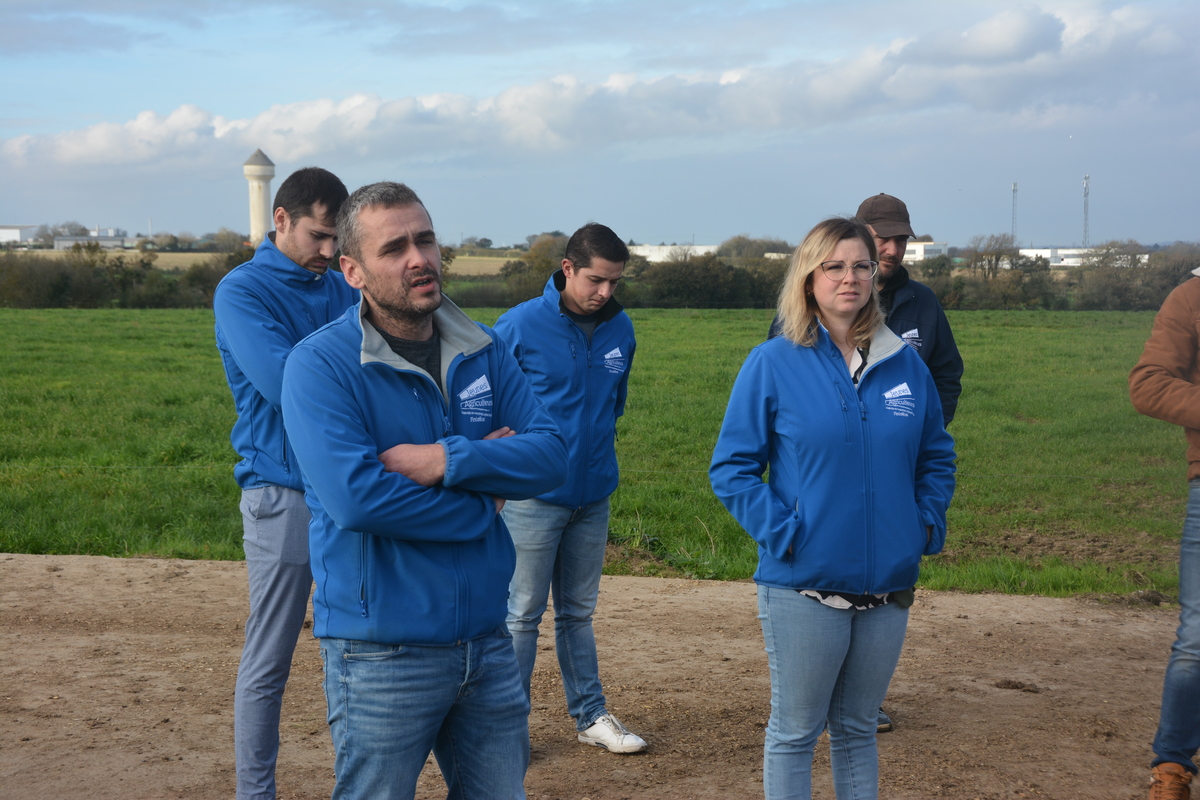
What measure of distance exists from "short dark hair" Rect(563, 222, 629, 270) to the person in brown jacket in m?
2.04

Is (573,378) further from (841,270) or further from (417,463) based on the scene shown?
(417,463)

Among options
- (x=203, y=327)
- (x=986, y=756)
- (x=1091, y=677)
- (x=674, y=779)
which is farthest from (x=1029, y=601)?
(x=203, y=327)

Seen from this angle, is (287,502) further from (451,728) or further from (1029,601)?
(1029,601)

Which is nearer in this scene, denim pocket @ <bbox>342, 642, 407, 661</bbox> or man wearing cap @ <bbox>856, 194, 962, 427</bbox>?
denim pocket @ <bbox>342, 642, 407, 661</bbox>

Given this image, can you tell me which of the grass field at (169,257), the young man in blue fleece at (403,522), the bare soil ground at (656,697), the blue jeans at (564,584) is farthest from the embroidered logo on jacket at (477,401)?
the grass field at (169,257)

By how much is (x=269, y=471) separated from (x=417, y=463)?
1.12m

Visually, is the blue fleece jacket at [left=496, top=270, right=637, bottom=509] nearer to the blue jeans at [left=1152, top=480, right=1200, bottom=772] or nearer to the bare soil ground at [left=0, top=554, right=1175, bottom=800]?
the bare soil ground at [left=0, top=554, right=1175, bottom=800]

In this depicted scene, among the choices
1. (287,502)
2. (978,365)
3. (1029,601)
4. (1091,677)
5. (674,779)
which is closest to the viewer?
(287,502)

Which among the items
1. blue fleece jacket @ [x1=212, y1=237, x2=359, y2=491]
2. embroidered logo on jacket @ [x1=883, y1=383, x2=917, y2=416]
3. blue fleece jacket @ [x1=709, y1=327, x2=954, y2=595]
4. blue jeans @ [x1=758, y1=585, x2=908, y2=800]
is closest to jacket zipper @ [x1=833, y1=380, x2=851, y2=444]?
blue fleece jacket @ [x1=709, y1=327, x2=954, y2=595]

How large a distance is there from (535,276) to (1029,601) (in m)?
18.5

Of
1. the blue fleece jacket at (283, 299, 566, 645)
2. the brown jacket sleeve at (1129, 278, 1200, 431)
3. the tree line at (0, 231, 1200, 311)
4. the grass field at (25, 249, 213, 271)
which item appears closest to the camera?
the blue fleece jacket at (283, 299, 566, 645)

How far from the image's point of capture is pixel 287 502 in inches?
→ 126

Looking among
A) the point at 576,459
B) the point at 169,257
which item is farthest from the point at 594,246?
the point at 169,257

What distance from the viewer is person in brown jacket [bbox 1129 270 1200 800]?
350 centimetres
